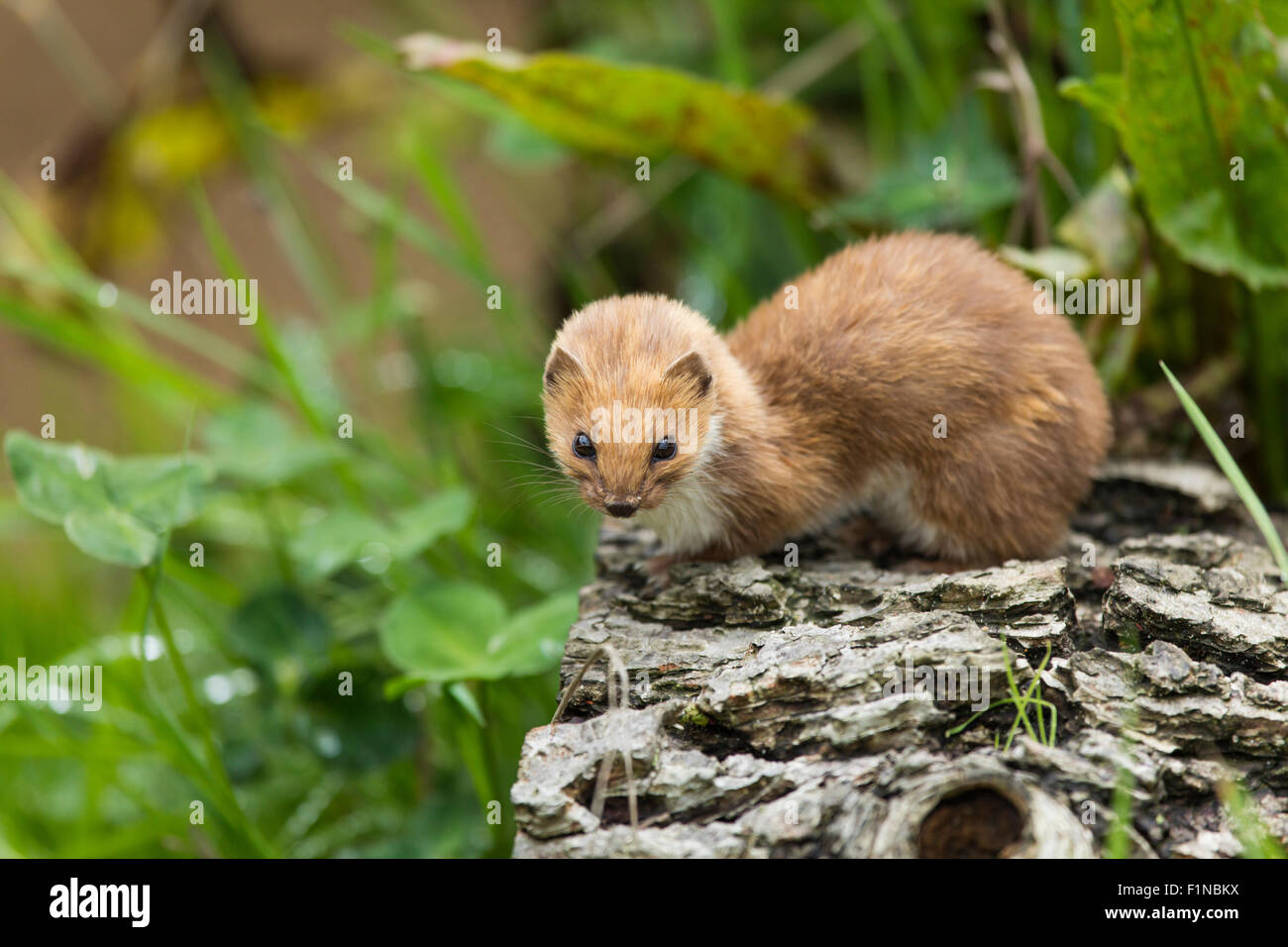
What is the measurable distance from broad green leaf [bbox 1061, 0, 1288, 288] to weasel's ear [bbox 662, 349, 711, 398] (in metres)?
1.27

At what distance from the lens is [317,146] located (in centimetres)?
738

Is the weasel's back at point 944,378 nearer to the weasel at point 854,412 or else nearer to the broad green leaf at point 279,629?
the weasel at point 854,412

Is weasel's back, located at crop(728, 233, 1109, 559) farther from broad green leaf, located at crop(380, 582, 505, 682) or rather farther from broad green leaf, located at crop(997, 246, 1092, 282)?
broad green leaf, located at crop(380, 582, 505, 682)

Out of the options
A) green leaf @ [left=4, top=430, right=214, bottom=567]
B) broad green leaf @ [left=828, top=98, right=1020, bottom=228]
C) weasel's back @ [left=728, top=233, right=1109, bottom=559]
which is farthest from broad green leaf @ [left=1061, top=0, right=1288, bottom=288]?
green leaf @ [left=4, top=430, right=214, bottom=567]

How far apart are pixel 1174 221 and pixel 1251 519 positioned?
89 cm

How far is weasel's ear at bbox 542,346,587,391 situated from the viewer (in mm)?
2828

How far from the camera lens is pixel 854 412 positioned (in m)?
3.10

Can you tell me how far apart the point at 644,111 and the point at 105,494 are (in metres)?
2.09

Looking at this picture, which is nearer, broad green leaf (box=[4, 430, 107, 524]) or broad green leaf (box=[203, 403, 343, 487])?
broad green leaf (box=[4, 430, 107, 524])
